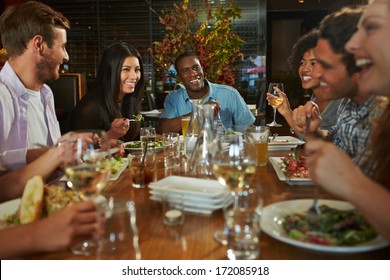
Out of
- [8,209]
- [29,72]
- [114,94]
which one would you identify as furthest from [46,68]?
[8,209]

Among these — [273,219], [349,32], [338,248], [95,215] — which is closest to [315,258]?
[338,248]

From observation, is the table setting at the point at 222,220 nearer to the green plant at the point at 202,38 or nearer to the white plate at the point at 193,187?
the white plate at the point at 193,187

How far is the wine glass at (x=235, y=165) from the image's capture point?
105 cm

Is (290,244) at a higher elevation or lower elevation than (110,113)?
lower

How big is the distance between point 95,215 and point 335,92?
1.00 m

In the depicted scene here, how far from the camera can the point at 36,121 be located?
2205mm

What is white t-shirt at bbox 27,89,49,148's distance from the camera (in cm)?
216

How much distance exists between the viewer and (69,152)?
0.98m

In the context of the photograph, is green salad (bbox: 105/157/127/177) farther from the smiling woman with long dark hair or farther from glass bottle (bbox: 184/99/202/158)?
the smiling woman with long dark hair

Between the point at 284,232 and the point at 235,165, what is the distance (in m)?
0.24

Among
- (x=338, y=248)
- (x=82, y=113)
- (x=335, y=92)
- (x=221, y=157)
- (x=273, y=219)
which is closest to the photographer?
(x=338, y=248)

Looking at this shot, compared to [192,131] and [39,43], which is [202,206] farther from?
[39,43]

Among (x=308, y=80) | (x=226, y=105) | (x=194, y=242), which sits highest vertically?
(x=308, y=80)

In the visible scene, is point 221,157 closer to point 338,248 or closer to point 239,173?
point 239,173
